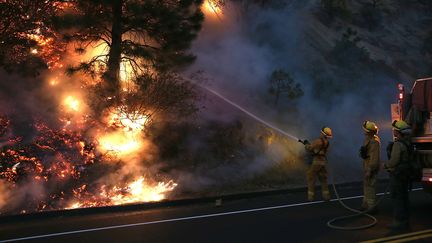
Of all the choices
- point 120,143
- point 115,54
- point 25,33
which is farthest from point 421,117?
point 25,33

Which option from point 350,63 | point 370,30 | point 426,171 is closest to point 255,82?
point 350,63

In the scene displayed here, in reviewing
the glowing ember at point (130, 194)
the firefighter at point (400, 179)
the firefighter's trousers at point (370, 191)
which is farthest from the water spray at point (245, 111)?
the firefighter at point (400, 179)

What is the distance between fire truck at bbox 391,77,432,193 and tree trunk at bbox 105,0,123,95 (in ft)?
22.9

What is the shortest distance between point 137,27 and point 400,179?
7.89 metres

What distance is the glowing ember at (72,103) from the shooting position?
12089mm

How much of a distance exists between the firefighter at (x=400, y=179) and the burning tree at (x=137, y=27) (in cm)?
662

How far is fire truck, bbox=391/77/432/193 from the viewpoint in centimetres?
738

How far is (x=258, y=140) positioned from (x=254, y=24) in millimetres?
10612

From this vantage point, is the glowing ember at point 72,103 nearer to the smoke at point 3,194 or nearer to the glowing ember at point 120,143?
the glowing ember at point 120,143

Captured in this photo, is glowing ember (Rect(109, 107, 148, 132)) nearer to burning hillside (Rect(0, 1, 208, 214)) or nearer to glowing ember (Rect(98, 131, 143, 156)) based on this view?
burning hillside (Rect(0, 1, 208, 214))

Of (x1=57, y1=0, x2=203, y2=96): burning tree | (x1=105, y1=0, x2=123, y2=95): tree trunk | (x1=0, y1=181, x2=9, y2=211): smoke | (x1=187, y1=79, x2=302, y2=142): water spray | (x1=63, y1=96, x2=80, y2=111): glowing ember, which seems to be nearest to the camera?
(x1=0, y1=181, x2=9, y2=211): smoke

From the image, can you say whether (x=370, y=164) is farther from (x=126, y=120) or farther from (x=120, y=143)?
(x=126, y=120)

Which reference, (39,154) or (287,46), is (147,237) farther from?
(287,46)

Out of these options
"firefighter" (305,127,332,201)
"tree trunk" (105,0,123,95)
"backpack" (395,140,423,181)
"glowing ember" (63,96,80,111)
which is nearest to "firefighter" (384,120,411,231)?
"backpack" (395,140,423,181)
